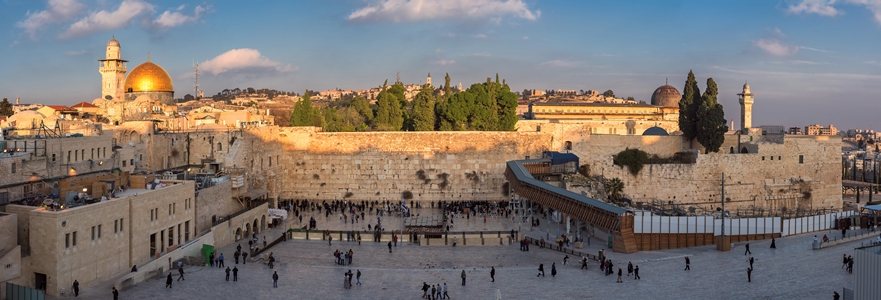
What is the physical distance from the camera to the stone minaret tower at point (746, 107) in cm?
4369

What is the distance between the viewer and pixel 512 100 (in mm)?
42281

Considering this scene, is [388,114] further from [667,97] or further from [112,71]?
[667,97]

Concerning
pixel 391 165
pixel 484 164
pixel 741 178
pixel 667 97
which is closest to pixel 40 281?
pixel 391 165

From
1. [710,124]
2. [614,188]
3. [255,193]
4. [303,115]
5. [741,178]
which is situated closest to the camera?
[255,193]

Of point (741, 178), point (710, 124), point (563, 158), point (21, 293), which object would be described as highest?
point (710, 124)

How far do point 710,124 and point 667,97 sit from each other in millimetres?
20658

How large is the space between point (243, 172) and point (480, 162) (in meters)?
13.2

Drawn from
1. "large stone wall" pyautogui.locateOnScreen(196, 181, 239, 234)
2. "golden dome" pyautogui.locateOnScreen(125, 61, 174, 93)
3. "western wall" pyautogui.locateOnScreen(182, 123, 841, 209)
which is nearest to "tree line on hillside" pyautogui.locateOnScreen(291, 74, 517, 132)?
"western wall" pyautogui.locateOnScreen(182, 123, 841, 209)

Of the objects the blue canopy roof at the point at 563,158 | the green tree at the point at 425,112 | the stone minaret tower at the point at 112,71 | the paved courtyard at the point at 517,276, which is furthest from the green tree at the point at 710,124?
the stone minaret tower at the point at 112,71

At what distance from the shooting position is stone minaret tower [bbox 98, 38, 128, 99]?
43.3 metres

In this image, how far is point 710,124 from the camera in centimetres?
3622

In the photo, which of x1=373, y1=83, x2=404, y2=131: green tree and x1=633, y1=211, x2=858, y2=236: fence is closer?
x1=633, y1=211, x2=858, y2=236: fence

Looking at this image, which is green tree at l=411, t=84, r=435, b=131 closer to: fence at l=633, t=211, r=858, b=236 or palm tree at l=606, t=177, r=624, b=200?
palm tree at l=606, t=177, r=624, b=200

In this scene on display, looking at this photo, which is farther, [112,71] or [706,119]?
[112,71]
